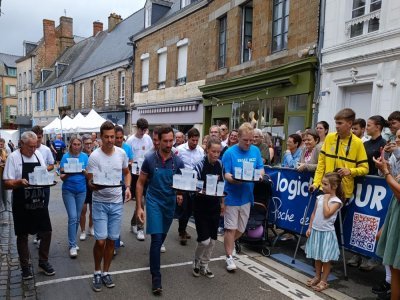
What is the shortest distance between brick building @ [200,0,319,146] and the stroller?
5051mm

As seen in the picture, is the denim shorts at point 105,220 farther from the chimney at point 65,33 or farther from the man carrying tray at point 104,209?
the chimney at point 65,33

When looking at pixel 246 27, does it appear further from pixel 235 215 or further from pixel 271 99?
pixel 235 215

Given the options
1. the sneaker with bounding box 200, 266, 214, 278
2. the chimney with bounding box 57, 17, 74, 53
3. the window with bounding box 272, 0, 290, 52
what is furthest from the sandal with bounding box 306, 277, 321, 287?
the chimney with bounding box 57, 17, 74, 53

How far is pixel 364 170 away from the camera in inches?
177

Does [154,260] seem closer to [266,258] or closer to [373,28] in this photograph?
[266,258]

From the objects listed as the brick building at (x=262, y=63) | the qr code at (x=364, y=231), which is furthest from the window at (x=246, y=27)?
the qr code at (x=364, y=231)

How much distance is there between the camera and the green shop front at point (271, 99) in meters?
10.5

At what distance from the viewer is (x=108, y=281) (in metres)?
4.37

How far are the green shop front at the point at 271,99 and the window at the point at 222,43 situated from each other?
3.33ft

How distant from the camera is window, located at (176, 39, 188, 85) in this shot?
17645 mm

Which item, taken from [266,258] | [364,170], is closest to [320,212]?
[364,170]

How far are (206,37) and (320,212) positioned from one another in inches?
512

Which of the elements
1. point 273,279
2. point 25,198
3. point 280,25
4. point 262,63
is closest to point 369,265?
point 273,279

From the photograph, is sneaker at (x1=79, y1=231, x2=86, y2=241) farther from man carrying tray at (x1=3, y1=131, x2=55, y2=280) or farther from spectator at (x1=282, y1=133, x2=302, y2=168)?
spectator at (x1=282, y1=133, x2=302, y2=168)
